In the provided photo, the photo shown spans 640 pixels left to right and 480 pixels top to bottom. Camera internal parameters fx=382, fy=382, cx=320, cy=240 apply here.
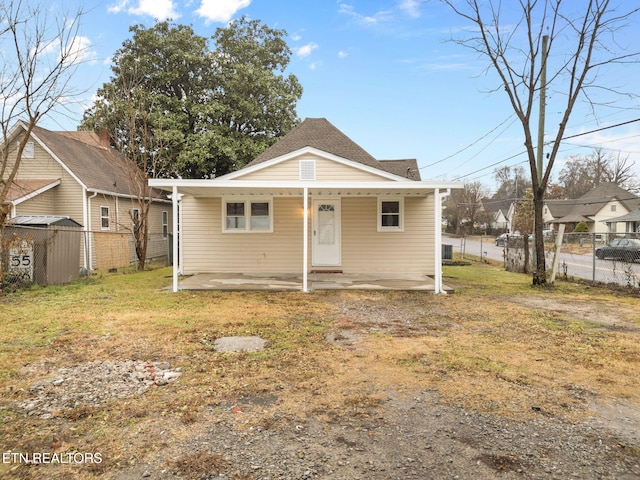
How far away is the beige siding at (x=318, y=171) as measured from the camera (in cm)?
1136

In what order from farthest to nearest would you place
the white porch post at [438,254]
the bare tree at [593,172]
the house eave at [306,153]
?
the bare tree at [593,172] < the house eave at [306,153] < the white porch post at [438,254]

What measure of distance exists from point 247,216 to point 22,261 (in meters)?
5.83

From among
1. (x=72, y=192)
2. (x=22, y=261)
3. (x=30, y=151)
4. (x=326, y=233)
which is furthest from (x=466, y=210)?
(x=22, y=261)

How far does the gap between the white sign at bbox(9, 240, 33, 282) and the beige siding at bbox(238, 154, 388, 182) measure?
18.8 ft

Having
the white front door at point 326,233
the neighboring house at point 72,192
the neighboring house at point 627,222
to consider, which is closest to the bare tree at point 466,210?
the neighboring house at point 627,222

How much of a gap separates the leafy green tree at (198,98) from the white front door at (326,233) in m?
8.46

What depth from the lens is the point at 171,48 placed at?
1923 centimetres

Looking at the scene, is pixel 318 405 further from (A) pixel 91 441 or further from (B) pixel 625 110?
(B) pixel 625 110

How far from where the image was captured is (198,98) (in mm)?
20094

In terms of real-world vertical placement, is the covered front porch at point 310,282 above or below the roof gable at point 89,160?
below

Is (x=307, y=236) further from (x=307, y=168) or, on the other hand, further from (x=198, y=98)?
(x=198, y=98)

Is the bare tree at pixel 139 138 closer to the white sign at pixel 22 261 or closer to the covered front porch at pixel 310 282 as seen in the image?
the white sign at pixel 22 261

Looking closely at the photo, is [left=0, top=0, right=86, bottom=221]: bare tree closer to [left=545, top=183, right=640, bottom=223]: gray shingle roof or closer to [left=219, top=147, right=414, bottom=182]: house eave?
[left=219, top=147, right=414, bottom=182]: house eave

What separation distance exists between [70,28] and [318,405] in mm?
11129
